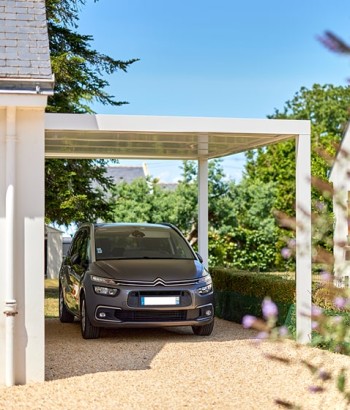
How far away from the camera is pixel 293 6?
166 ft

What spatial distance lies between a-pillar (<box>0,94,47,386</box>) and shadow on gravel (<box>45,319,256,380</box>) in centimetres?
59

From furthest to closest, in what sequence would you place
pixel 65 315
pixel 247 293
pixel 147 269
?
pixel 65 315, pixel 247 293, pixel 147 269

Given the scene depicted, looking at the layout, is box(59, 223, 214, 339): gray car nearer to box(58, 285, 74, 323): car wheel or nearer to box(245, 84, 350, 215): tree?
box(58, 285, 74, 323): car wheel

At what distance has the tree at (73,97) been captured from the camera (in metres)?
22.5

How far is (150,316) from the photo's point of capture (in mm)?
12195

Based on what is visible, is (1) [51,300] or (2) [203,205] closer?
(2) [203,205]

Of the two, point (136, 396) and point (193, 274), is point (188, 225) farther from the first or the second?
point (136, 396)

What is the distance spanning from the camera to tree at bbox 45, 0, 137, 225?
73.7 ft

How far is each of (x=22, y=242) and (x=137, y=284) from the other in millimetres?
3463

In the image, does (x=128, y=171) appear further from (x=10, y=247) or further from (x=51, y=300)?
(x=10, y=247)

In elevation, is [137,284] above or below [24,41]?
below

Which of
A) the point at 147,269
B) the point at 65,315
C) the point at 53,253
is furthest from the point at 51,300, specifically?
the point at 53,253

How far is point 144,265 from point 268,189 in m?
21.4

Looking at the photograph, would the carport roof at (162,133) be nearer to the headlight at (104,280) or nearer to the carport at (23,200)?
the carport at (23,200)
